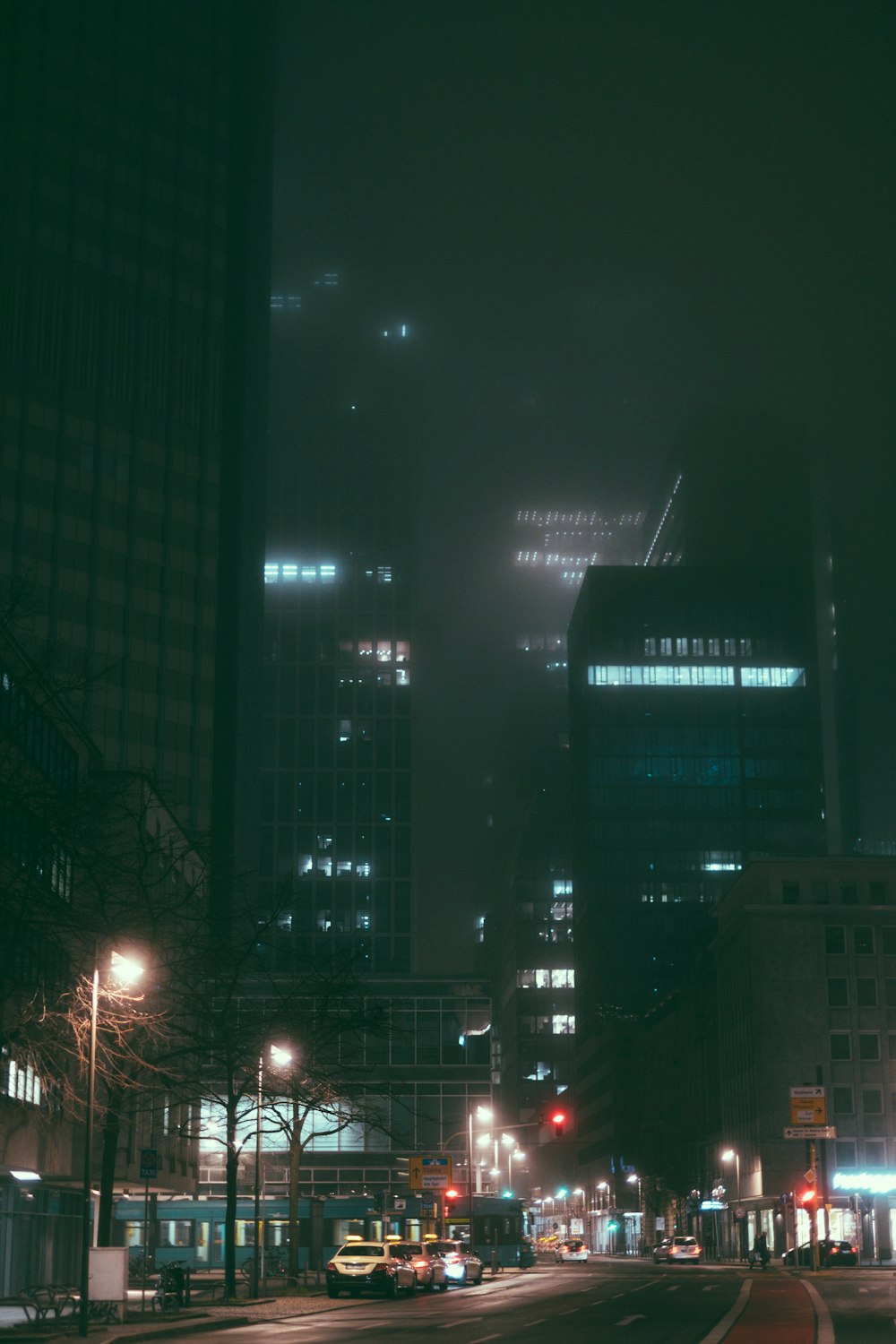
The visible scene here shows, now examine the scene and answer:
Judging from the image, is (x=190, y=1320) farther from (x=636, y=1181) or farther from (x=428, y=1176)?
(x=636, y=1181)

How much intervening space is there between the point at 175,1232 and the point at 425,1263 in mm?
36212

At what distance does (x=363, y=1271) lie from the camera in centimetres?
5709

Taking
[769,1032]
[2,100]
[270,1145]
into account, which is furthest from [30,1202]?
[2,100]

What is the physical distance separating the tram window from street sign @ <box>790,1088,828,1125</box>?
38.2 meters

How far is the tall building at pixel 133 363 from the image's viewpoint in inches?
5032

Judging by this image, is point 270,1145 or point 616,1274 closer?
point 616,1274

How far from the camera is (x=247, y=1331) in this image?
37.4 metres

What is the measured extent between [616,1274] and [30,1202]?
38.1 metres

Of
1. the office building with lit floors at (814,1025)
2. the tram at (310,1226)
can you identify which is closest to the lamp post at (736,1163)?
the office building with lit floors at (814,1025)

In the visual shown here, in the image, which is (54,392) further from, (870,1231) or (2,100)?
(870,1231)

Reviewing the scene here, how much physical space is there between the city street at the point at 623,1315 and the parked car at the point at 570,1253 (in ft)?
156

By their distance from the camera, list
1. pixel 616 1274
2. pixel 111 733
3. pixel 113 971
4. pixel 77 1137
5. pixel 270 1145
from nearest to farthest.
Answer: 1. pixel 113 971
2. pixel 77 1137
3. pixel 616 1274
4. pixel 270 1145
5. pixel 111 733

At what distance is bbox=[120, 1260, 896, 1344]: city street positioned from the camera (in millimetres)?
33094

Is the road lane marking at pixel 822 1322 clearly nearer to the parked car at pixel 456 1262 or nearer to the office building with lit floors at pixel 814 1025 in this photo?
the parked car at pixel 456 1262
